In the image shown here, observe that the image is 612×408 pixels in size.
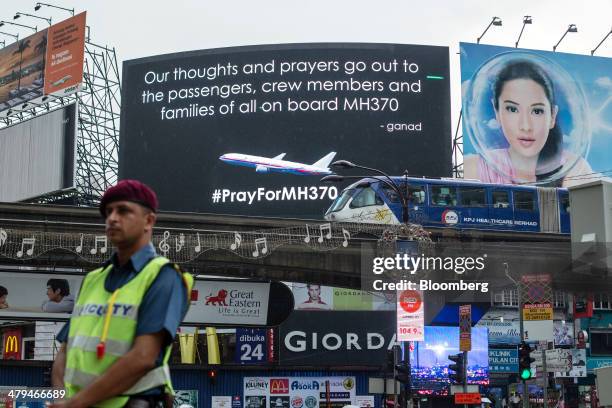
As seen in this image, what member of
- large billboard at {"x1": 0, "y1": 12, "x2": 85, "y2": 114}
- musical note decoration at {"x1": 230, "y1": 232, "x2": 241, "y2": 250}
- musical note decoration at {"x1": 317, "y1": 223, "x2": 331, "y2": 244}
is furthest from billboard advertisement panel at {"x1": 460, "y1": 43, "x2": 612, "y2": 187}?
large billboard at {"x1": 0, "y1": 12, "x2": 85, "y2": 114}

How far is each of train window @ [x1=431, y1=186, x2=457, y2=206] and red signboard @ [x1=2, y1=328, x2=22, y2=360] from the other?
97.3ft

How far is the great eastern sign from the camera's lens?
2084 inches

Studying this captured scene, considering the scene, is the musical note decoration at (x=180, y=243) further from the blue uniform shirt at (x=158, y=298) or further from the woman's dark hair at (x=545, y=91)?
the blue uniform shirt at (x=158, y=298)

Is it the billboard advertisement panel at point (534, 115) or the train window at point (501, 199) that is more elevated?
the billboard advertisement panel at point (534, 115)

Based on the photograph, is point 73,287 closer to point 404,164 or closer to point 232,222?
point 232,222

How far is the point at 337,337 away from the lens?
53.8 m

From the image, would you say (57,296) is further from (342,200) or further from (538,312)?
(538,312)

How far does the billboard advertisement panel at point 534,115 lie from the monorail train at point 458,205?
801cm

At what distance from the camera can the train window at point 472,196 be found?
44406 mm

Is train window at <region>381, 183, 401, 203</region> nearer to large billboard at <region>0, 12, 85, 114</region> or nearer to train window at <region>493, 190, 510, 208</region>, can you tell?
train window at <region>493, 190, 510, 208</region>

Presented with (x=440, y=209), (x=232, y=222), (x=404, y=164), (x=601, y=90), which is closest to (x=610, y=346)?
(x=601, y=90)

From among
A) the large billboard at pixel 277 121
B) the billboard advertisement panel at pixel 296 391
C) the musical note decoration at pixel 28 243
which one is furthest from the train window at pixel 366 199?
the musical note decoration at pixel 28 243

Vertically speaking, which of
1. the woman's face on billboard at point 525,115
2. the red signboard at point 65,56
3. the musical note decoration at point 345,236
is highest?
the red signboard at point 65,56

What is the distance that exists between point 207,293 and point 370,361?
699 inches
